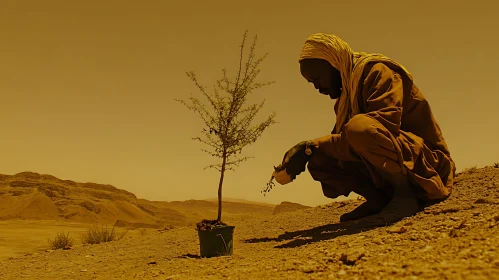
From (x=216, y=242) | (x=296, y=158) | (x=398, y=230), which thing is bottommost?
(x=216, y=242)

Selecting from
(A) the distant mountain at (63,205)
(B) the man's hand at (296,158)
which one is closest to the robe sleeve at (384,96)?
(B) the man's hand at (296,158)

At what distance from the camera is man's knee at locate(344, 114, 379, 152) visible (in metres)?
3.58

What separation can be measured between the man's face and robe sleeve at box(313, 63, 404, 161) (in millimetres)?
439

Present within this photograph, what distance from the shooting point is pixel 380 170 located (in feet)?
12.8

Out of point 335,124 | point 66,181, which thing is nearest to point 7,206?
point 66,181

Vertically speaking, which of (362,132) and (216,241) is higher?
(362,132)

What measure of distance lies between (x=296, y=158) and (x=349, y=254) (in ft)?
4.97

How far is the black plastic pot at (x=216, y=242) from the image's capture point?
4.05 metres

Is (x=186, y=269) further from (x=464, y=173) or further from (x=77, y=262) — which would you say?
(x=464, y=173)

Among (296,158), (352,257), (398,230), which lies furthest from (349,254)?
(296,158)

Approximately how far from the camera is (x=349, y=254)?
2609mm

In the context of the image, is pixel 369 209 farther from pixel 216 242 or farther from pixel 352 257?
pixel 352 257

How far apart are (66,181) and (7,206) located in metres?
9.21

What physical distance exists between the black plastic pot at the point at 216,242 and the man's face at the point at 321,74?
5.64 ft
